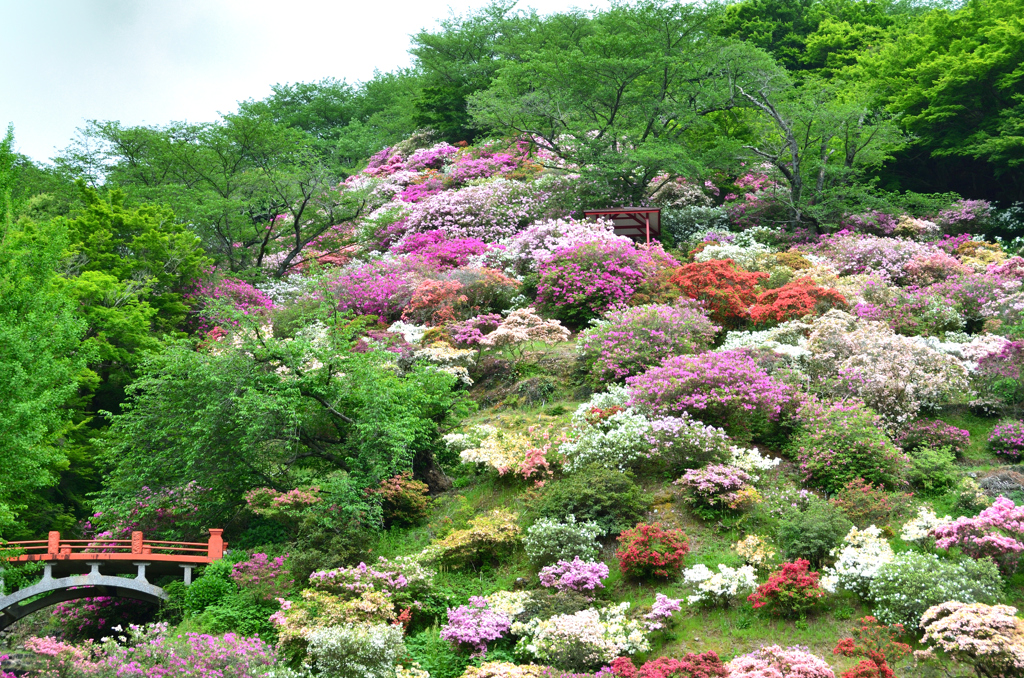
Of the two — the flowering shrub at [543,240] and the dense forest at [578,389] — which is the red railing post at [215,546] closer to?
the dense forest at [578,389]

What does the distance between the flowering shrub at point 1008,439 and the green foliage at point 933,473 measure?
114 cm

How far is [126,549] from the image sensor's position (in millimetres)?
15539

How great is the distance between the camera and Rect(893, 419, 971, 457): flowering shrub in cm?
1430

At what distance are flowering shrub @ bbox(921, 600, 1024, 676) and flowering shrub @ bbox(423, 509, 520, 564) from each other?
6.48 m

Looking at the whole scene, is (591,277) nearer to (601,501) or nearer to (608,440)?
(608,440)

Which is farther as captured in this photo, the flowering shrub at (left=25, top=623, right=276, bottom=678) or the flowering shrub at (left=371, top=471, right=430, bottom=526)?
the flowering shrub at (left=371, top=471, right=430, bottom=526)

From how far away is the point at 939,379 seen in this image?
14852mm

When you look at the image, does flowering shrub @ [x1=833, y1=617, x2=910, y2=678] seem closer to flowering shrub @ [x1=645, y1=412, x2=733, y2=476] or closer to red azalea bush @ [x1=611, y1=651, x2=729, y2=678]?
red azalea bush @ [x1=611, y1=651, x2=729, y2=678]

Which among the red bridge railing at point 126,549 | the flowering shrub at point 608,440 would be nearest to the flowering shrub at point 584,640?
the flowering shrub at point 608,440

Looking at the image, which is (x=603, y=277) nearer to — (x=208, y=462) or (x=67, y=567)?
(x=208, y=462)

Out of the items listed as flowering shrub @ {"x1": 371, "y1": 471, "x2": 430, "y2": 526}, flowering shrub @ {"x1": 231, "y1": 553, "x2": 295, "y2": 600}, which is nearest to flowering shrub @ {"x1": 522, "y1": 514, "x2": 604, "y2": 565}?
flowering shrub @ {"x1": 371, "y1": 471, "x2": 430, "y2": 526}

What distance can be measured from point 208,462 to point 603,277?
11.2 m

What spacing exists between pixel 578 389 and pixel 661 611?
7.99 meters

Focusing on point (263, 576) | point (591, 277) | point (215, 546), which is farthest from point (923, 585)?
point (591, 277)
